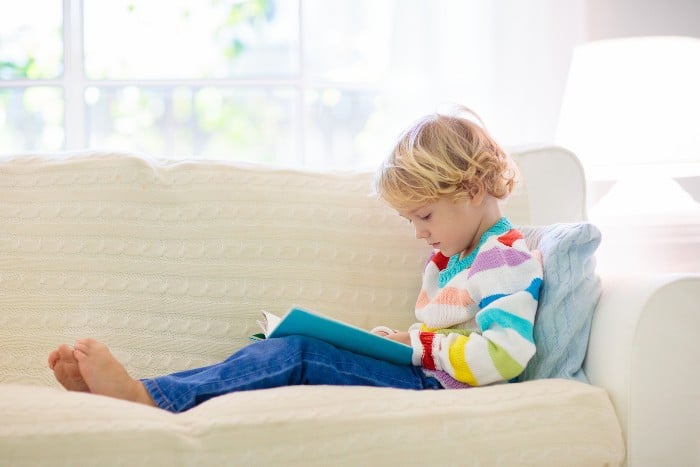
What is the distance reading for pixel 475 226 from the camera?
160cm

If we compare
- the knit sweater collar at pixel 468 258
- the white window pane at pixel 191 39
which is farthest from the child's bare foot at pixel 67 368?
the white window pane at pixel 191 39

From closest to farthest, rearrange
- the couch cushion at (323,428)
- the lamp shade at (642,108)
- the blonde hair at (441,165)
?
the couch cushion at (323,428)
the blonde hair at (441,165)
the lamp shade at (642,108)

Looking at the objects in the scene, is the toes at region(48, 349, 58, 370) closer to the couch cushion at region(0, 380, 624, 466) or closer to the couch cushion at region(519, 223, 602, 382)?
the couch cushion at region(0, 380, 624, 466)

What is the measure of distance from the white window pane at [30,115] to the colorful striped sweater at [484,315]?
1526 millimetres

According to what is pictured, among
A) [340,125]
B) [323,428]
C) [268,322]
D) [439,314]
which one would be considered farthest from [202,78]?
[323,428]

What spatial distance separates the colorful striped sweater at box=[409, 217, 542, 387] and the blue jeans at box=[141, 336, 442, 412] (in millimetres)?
115

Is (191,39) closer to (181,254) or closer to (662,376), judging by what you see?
(181,254)

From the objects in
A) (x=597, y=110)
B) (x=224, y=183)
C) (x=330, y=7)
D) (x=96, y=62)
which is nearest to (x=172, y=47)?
(x=96, y=62)

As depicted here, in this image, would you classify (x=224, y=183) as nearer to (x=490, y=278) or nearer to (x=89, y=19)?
(x=490, y=278)

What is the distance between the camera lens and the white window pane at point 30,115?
8.56 ft

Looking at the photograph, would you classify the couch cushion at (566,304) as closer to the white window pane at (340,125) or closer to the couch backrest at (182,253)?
the couch backrest at (182,253)

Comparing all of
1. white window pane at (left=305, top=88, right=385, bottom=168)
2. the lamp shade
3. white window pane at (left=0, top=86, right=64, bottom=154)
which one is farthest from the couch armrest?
white window pane at (left=0, top=86, right=64, bottom=154)

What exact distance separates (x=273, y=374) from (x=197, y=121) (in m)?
1.47

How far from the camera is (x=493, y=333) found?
55.3 inches
